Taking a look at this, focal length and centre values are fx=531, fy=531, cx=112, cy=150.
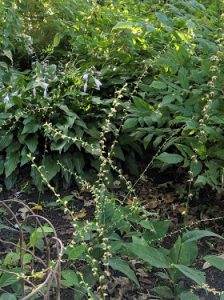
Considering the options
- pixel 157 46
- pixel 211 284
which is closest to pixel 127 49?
pixel 157 46

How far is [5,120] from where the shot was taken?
360 centimetres

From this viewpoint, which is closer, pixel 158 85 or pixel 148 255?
pixel 148 255

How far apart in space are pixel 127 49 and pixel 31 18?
131cm

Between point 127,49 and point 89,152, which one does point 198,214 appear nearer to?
point 89,152

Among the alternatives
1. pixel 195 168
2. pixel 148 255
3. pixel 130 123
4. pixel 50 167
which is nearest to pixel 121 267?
pixel 148 255

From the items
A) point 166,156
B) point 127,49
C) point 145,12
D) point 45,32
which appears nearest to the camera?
point 166,156

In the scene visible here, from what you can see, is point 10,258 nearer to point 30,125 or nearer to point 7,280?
point 7,280

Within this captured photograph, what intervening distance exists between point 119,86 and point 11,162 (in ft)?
3.22

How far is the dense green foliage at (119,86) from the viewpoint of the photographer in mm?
3008

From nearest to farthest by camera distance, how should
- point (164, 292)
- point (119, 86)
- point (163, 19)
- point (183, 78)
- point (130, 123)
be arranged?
point (164, 292) < point (183, 78) < point (130, 123) < point (163, 19) < point (119, 86)

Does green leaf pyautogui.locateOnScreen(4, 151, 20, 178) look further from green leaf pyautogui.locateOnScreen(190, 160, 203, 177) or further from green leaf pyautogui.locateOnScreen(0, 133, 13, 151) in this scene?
green leaf pyautogui.locateOnScreen(190, 160, 203, 177)

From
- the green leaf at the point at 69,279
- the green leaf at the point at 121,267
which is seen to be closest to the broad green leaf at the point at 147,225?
the green leaf at the point at 121,267

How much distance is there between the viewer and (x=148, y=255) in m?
2.21

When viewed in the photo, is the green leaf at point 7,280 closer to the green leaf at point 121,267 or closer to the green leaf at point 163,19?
the green leaf at point 121,267
